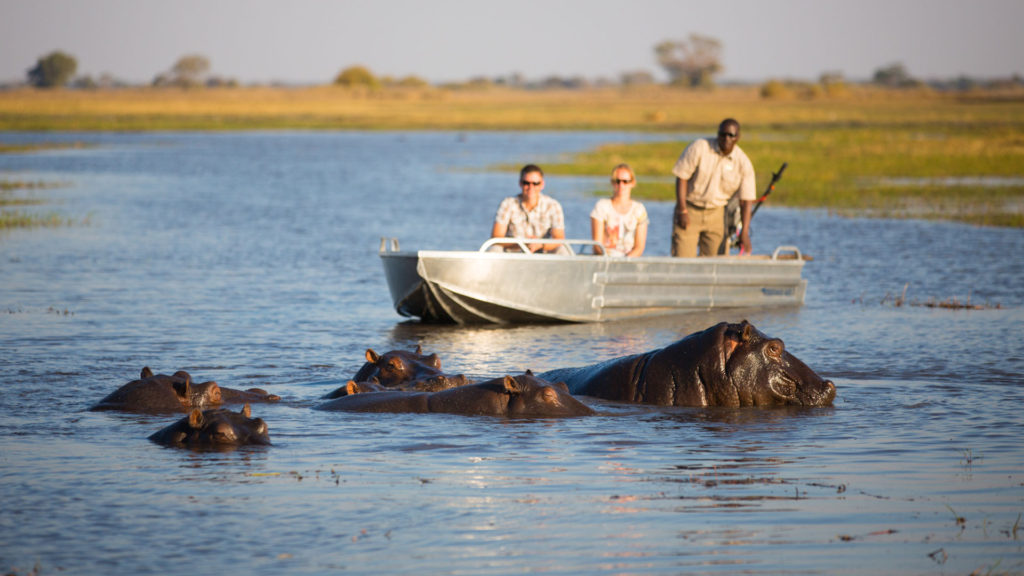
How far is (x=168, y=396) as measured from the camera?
8.42 metres

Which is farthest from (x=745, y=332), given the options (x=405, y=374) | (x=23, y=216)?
(x=23, y=216)

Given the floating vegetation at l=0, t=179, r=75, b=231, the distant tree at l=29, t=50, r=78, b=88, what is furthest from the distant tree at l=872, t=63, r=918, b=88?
the floating vegetation at l=0, t=179, r=75, b=231

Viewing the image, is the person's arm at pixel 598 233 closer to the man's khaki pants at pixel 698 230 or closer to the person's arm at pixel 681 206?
the person's arm at pixel 681 206

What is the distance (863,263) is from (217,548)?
Answer: 13686 millimetres

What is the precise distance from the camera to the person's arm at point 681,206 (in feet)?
42.8

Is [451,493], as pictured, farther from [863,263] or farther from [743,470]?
[863,263]

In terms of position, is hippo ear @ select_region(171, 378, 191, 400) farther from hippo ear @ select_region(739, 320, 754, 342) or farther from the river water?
hippo ear @ select_region(739, 320, 754, 342)

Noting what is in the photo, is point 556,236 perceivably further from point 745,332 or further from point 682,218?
point 745,332

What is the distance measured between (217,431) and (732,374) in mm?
3111

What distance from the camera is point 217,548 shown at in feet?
18.8

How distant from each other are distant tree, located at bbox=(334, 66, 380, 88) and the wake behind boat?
140427 mm

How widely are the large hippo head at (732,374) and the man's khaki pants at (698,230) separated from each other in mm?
5104

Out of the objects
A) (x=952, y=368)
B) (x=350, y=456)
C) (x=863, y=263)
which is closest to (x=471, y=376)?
(x=350, y=456)

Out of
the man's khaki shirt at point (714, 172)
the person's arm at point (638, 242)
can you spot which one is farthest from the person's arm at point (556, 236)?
the man's khaki shirt at point (714, 172)
